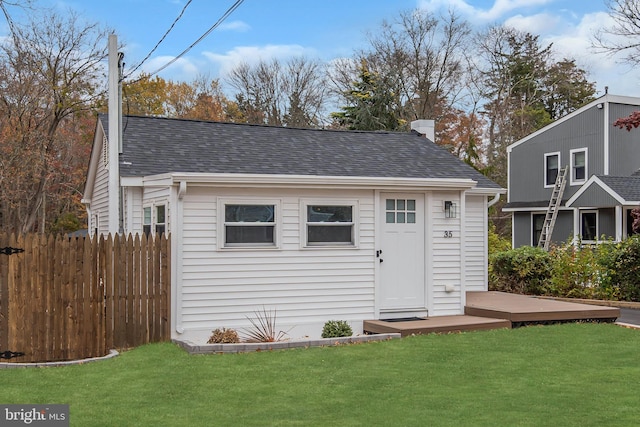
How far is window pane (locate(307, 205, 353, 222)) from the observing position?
1202cm

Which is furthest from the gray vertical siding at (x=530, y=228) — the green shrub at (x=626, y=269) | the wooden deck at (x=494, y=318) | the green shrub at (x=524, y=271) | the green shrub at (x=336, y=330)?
the green shrub at (x=336, y=330)

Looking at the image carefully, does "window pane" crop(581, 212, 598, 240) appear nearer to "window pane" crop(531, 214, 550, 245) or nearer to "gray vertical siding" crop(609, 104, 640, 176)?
"gray vertical siding" crop(609, 104, 640, 176)

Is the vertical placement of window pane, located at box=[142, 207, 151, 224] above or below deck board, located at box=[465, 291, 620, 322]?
above

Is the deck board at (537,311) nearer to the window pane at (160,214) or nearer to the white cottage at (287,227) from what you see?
the white cottage at (287,227)

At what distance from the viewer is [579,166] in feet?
88.5

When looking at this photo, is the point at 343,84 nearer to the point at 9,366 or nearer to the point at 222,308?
the point at 222,308

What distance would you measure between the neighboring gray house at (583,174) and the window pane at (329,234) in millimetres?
12629

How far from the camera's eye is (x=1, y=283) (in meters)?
9.20

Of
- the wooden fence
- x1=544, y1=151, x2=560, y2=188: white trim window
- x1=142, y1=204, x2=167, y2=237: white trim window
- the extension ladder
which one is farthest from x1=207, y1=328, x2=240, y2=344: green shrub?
x1=544, y1=151, x2=560, y2=188: white trim window

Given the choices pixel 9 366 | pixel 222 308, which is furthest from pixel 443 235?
pixel 9 366

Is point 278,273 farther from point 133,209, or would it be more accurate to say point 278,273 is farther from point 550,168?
point 550,168

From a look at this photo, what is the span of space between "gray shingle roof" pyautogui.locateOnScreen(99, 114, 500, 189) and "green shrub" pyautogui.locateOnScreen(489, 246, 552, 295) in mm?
3254

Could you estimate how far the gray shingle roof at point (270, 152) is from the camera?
1269 cm

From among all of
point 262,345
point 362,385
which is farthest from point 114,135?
point 362,385
